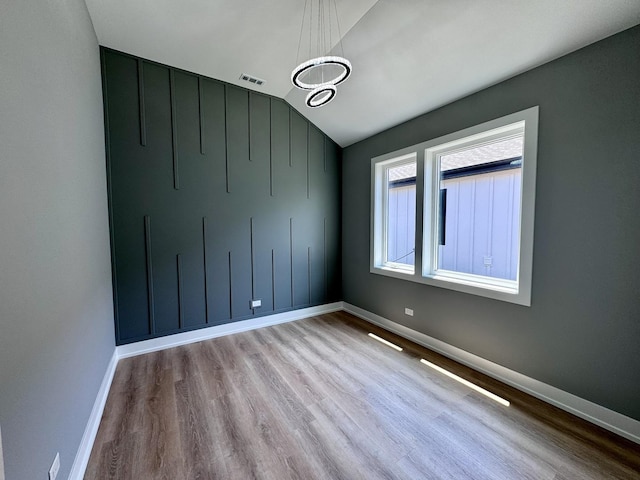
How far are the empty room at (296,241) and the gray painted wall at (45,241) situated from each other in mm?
18

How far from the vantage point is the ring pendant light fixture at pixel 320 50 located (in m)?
2.03

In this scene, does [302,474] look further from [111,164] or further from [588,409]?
[111,164]

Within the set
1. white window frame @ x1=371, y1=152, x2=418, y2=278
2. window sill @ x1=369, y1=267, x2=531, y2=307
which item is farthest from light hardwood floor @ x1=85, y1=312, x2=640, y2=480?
white window frame @ x1=371, y1=152, x2=418, y2=278

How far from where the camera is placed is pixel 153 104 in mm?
2975

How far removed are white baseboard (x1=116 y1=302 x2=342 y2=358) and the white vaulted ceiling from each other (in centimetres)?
317

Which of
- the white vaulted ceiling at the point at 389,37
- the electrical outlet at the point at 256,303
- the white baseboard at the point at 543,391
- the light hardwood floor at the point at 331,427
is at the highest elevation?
the white vaulted ceiling at the point at 389,37

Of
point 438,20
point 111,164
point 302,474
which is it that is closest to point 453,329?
point 302,474

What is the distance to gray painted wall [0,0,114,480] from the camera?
0.96 metres

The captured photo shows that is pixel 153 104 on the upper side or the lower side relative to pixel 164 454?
upper

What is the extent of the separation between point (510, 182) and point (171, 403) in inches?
146

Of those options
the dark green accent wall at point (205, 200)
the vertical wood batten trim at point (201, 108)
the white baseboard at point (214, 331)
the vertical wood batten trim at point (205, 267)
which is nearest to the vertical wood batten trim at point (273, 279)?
the dark green accent wall at point (205, 200)

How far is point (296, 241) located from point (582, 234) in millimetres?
3212

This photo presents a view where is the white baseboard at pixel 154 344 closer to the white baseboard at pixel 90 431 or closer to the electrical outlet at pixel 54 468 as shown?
the white baseboard at pixel 90 431

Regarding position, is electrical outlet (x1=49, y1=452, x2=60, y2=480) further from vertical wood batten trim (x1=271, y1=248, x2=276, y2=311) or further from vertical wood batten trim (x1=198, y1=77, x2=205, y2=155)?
vertical wood batten trim (x1=198, y1=77, x2=205, y2=155)
